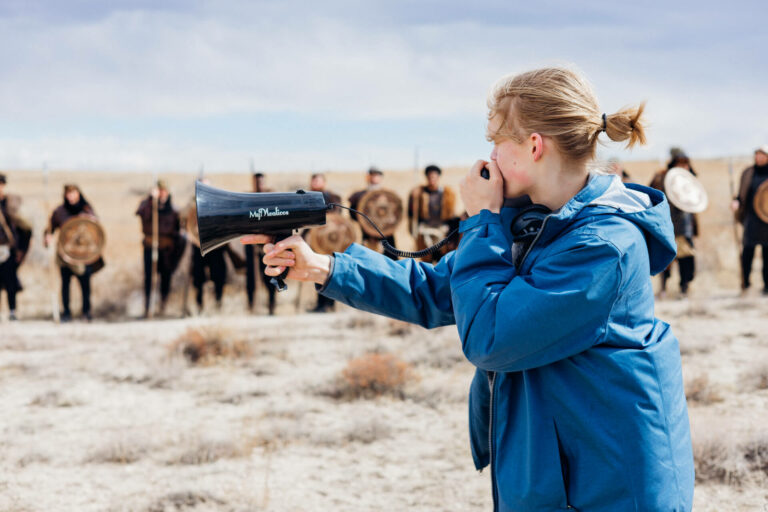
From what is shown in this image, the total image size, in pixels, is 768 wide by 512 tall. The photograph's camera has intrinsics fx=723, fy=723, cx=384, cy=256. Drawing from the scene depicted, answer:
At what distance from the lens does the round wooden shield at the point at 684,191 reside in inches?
453

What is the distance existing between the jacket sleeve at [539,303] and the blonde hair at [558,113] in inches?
10.4

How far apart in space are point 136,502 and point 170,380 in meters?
3.03

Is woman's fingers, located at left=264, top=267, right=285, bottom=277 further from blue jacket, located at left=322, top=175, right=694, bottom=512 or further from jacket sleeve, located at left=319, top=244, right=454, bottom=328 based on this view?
blue jacket, located at left=322, top=175, right=694, bottom=512

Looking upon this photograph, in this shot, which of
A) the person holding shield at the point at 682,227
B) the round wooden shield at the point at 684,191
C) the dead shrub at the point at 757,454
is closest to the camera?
the dead shrub at the point at 757,454

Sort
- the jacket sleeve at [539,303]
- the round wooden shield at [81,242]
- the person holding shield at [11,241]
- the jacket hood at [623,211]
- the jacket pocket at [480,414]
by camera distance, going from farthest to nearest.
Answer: the person holding shield at [11,241]
the round wooden shield at [81,242]
the jacket pocket at [480,414]
the jacket hood at [623,211]
the jacket sleeve at [539,303]

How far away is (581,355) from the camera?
1601mm

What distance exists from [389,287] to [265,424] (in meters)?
4.26

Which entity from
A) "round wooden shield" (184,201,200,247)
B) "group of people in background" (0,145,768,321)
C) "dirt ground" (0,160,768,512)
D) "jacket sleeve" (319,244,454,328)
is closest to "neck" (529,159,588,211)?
"jacket sleeve" (319,244,454,328)

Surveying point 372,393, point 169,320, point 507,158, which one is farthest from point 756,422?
point 169,320

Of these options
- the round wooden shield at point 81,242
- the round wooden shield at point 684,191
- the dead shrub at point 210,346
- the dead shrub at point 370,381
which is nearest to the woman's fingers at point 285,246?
the dead shrub at point 370,381

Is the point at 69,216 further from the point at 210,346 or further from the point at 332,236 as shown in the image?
the point at 210,346

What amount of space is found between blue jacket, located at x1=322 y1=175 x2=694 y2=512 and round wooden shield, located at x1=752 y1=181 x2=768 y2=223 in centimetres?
1179

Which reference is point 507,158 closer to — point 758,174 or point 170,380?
point 170,380

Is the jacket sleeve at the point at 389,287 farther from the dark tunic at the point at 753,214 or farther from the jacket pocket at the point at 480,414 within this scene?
the dark tunic at the point at 753,214
